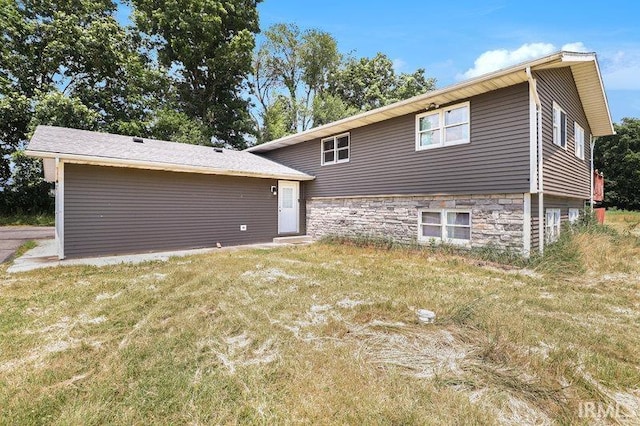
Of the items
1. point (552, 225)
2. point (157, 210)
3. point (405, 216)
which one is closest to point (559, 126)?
point (552, 225)

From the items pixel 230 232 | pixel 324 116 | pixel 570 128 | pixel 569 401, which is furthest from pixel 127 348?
pixel 324 116

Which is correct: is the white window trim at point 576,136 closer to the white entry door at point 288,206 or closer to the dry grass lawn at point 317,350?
the dry grass lawn at point 317,350

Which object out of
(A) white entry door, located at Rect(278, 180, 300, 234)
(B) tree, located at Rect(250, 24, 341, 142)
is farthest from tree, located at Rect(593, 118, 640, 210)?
(A) white entry door, located at Rect(278, 180, 300, 234)

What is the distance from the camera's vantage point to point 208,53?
20.3 m

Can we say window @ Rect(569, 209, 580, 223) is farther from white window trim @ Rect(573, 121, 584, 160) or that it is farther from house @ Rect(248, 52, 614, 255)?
white window trim @ Rect(573, 121, 584, 160)

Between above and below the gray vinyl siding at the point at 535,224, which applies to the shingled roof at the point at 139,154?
above

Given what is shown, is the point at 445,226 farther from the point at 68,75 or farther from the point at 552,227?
the point at 68,75

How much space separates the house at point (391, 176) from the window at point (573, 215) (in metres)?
0.15

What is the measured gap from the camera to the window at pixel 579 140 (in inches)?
404

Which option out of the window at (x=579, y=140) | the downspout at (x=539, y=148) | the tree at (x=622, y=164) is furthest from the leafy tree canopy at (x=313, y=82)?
the downspout at (x=539, y=148)

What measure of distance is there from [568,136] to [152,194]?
12.6 meters

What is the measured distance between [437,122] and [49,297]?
29.7 feet

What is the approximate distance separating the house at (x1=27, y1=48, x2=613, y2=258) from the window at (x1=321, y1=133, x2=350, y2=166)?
0.17 feet

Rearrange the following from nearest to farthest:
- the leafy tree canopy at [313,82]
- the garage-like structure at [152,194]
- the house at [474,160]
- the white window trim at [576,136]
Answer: the house at [474,160], the garage-like structure at [152,194], the white window trim at [576,136], the leafy tree canopy at [313,82]
